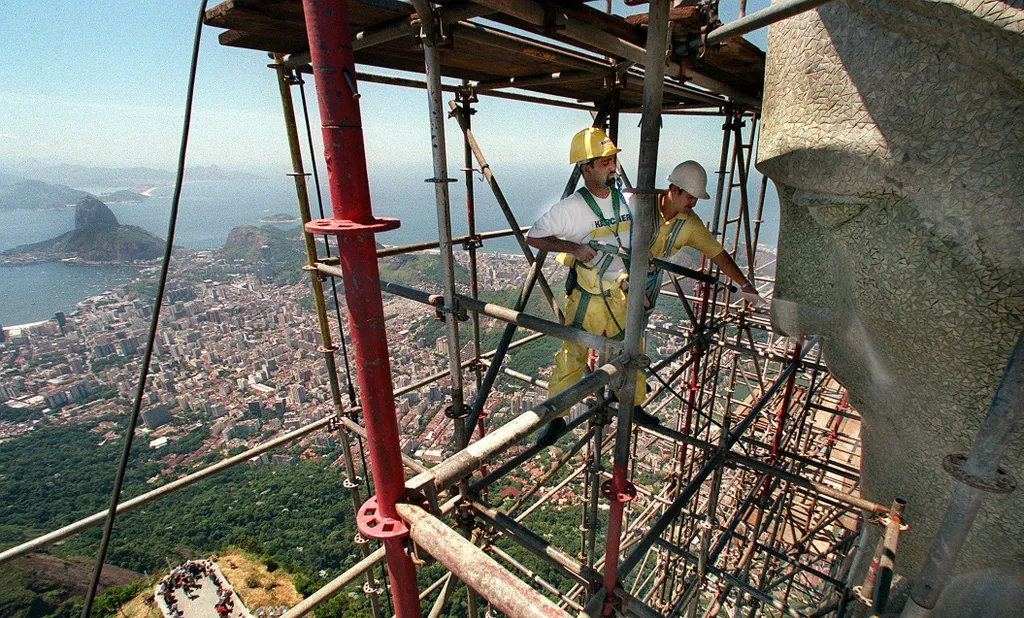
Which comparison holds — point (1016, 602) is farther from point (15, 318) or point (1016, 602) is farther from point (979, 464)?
point (15, 318)

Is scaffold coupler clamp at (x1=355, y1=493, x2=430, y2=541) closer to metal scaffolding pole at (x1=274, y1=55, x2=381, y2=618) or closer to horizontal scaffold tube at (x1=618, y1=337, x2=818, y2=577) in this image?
horizontal scaffold tube at (x1=618, y1=337, x2=818, y2=577)

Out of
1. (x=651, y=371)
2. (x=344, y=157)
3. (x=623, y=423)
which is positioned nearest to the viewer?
(x=344, y=157)

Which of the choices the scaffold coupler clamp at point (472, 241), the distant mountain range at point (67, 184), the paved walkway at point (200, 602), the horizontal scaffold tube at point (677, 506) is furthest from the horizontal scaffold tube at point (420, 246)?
the distant mountain range at point (67, 184)

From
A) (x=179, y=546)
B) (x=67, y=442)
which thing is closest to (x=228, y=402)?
(x=67, y=442)

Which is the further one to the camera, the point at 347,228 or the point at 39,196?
the point at 39,196

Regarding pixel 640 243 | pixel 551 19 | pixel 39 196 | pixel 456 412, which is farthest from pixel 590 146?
pixel 39 196

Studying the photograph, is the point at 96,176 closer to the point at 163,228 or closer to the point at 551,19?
the point at 163,228

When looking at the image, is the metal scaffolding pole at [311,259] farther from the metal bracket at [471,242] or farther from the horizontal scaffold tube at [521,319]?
the metal bracket at [471,242]

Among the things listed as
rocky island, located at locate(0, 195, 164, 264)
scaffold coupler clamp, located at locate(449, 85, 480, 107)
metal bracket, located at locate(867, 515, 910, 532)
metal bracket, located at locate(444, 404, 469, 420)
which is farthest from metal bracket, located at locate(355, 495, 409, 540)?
rocky island, located at locate(0, 195, 164, 264)
